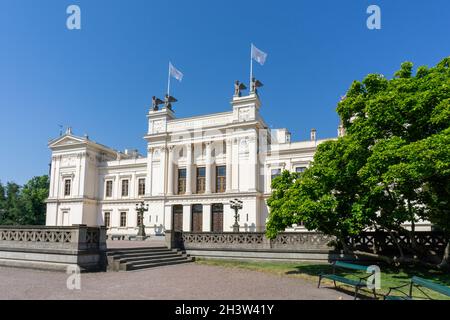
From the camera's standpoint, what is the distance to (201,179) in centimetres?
3841

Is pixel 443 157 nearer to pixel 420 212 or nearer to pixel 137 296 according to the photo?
pixel 420 212

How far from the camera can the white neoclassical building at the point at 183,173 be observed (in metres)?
35.5

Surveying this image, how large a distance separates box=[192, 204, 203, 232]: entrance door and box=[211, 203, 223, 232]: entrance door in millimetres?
1333

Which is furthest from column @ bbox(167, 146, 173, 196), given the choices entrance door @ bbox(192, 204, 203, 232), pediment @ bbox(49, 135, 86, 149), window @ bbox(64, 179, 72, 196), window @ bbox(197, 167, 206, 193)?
window @ bbox(64, 179, 72, 196)

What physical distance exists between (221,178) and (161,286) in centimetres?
2752

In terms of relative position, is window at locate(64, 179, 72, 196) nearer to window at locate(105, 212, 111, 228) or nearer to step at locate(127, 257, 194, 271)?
window at locate(105, 212, 111, 228)

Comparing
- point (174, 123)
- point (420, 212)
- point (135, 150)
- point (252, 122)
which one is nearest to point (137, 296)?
point (420, 212)

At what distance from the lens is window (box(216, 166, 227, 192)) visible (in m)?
37.3

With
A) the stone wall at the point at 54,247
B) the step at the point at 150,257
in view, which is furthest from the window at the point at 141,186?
the stone wall at the point at 54,247

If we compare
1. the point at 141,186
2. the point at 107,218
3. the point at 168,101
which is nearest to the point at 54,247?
the point at 168,101

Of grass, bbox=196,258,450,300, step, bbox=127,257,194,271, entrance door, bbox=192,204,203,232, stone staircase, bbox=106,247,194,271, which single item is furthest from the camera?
entrance door, bbox=192,204,203,232

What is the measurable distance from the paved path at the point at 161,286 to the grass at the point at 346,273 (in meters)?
0.63

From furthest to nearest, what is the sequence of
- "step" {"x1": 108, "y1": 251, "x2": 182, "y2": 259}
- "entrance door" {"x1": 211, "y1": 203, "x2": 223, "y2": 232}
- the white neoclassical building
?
"entrance door" {"x1": 211, "y1": 203, "x2": 223, "y2": 232}
the white neoclassical building
"step" {"x1": 108, "y1": 251, "x2": 182, "y2": 259}

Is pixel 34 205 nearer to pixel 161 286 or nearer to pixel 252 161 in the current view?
pixel 252 161
